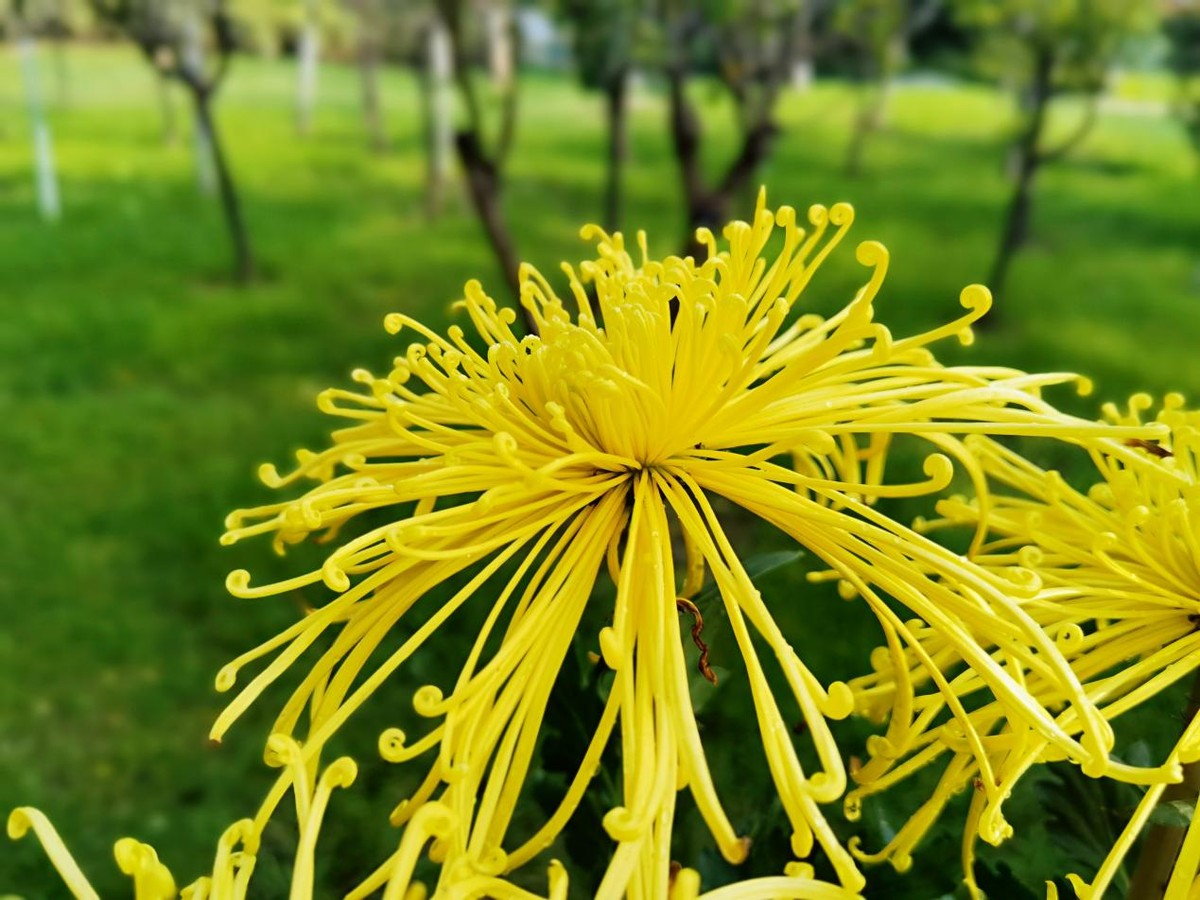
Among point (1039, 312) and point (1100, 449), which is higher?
point (1100, 449)

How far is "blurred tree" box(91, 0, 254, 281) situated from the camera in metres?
5.06

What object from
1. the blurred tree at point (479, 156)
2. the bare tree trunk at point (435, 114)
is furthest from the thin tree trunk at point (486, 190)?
the bare tree trunk at point (435, 114)

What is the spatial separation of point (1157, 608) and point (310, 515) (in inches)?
17.7

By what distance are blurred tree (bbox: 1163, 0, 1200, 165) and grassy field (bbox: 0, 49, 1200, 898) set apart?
97 centimetres

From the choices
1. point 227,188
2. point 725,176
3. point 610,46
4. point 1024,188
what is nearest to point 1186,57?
point 1024,188

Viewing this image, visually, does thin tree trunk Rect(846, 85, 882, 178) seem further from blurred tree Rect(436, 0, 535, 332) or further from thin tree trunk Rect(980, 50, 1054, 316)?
blurred tree Rect(436, 0, 535, 332)

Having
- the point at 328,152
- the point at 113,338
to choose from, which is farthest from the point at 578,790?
the point at 328,152

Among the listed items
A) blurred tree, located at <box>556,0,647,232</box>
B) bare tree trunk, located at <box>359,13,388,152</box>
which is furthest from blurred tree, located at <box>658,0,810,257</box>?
bare tree trunk, located at <box>359,13,388,152</box>

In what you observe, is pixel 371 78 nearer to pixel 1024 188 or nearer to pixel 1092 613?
pixel 1024 188

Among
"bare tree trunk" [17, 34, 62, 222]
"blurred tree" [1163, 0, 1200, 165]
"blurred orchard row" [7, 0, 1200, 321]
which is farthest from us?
"bare tree trunk" [17, 34, 62, 222]

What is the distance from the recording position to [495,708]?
508 mm

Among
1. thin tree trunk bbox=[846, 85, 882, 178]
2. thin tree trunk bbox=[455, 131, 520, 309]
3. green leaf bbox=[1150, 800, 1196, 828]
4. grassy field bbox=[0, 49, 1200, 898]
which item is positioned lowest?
grassy field bbox=[0, 49, 1200, 898]

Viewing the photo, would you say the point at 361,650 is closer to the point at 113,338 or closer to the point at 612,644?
the point at 612,644

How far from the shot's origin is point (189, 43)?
5.94 meters
